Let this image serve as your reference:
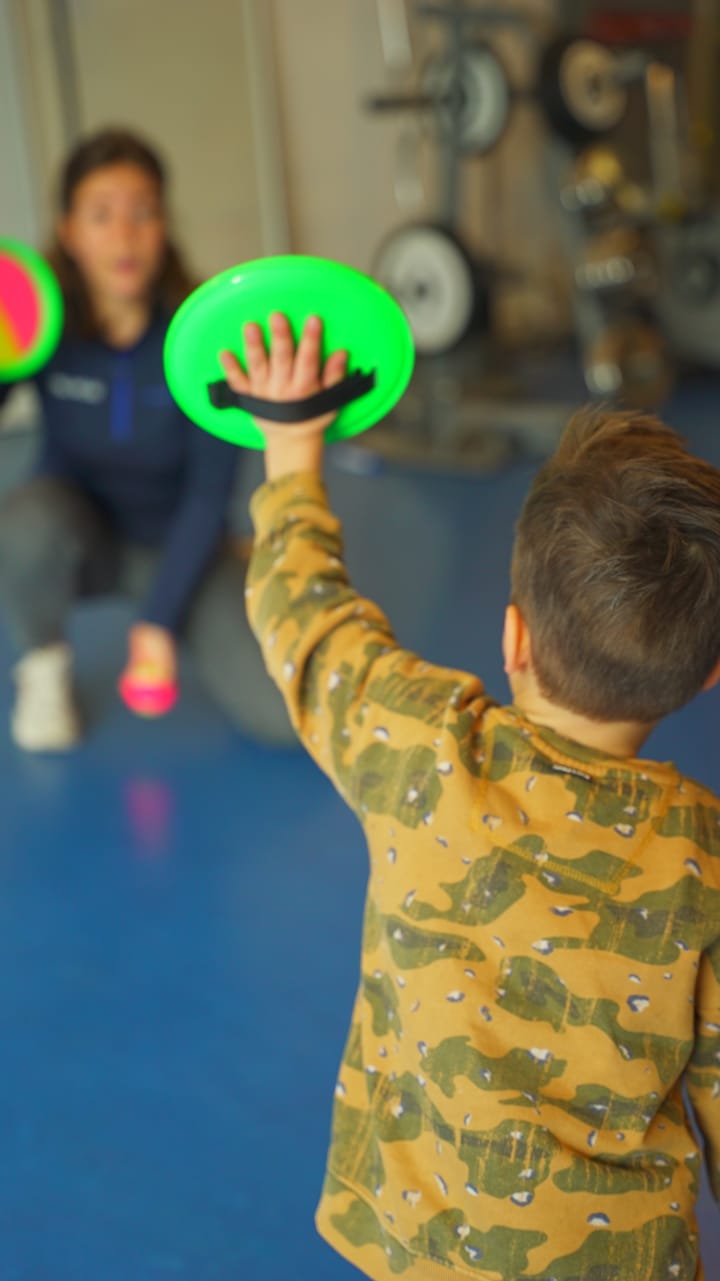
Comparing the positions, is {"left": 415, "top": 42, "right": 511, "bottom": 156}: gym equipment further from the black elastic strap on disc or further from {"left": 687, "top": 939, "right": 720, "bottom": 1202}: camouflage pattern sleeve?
{"left": 687, "top": 939, "right": 720, "bottom": 1202}: camouflage pattern sleeve

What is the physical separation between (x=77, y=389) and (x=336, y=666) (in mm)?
1127

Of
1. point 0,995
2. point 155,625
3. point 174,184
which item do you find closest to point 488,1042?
point 0,995

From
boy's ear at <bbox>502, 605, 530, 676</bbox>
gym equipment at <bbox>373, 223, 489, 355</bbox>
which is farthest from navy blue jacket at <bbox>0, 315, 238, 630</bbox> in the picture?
Result: gym equipment at <bbox>373, 223, 489, 355</bbox>

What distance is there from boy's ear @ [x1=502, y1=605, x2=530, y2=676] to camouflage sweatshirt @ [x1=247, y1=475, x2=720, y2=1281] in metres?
0.03

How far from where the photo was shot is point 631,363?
10.3 ft

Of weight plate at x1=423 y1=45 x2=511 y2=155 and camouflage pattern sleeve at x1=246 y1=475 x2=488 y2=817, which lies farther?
weight plate at x1=423 y1=45 x2=511 y2=155

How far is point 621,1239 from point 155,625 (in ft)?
3.65

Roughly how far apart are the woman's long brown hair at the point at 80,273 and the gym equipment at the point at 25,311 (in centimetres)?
8

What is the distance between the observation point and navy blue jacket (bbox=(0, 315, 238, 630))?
1.71 meters

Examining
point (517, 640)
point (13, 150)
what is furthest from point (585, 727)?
point (13, 150)

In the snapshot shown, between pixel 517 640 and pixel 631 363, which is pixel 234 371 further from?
pixel 631 363

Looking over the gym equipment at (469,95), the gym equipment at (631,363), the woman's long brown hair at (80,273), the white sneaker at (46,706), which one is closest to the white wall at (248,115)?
the gym equipment at (469,95)

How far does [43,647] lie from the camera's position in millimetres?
1765

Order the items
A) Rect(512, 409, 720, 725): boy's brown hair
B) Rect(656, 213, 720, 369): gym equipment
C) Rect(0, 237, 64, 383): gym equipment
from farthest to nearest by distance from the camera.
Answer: Rect(656, 213, 720, 369): gym equipment < Rect(0, 237, 64, 383): gym equipment < Rect(512, 409, 720, 725): boy's brown hair
